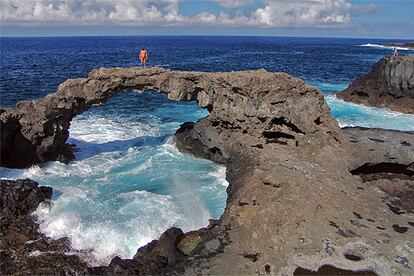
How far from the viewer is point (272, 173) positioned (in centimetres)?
2108

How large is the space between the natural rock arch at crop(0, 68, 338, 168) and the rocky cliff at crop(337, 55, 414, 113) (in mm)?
28455

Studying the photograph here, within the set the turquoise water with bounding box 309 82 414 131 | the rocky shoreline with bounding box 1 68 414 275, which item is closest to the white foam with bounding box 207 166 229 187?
the rocky shoreline with bounding box 1 68 414 275

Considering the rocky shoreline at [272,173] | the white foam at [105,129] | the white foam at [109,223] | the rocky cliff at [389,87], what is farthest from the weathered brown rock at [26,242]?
the rocky cliff at [389,87]

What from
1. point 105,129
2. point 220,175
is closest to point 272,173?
point 220,175

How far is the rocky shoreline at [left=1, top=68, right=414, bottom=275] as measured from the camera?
51.5 feet

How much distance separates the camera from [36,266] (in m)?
17.9

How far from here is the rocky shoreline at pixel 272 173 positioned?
1569 cm

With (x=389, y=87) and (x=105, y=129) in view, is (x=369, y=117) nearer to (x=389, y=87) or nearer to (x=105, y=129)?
(x=389, y=87)

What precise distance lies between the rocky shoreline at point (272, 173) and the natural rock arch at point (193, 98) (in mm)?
66

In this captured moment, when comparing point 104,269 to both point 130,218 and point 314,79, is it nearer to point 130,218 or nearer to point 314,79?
point 130,218

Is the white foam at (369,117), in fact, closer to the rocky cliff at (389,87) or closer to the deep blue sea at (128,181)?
the deep blue sea at (128,181)

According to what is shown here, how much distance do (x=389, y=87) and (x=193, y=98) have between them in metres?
33.7

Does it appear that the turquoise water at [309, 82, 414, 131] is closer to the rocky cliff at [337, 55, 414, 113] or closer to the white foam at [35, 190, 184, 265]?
the rocky cliff at [337, 55, 414, 113]

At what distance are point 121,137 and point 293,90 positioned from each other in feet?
54.7
